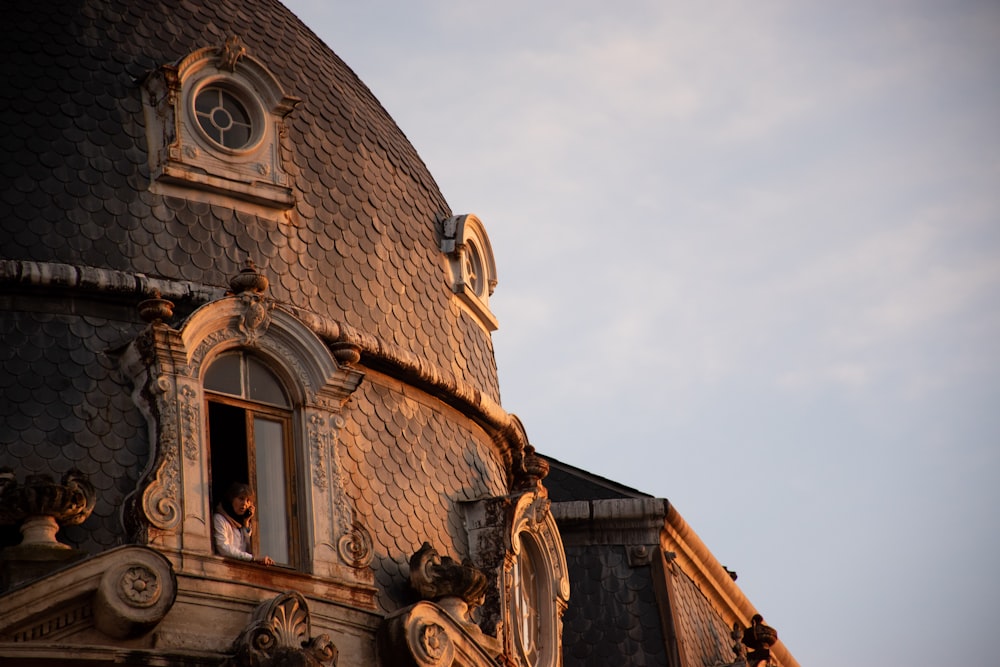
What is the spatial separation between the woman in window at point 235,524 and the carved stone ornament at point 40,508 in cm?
157

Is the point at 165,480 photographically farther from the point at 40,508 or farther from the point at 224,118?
the point at 224,118

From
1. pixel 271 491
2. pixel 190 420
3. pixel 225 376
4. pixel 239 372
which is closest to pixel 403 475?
pixel 271 491

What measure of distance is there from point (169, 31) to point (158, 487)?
6.13 meters

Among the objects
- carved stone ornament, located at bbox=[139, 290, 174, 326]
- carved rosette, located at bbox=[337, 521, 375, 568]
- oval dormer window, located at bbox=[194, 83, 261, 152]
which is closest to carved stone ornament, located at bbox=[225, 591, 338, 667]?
carved rosette, located at bbox=[337, 521, 375, 568]

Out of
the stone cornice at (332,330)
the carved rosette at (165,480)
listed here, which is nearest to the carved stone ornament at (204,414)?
the carved rosette at (165,480)

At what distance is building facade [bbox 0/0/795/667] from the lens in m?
18.8

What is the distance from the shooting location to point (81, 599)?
18016 millimetres

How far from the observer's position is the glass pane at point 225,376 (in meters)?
20.5

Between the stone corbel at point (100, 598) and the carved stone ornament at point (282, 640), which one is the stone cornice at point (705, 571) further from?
the stone corbel at point (100, 598)

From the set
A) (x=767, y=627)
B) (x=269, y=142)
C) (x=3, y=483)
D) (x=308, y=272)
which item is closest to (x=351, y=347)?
(x=308, y=272)

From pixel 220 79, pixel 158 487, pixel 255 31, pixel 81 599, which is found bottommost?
pixel 81 599

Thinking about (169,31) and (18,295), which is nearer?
(18,295)

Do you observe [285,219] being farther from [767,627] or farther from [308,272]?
[767,627]

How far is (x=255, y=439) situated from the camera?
20703 mm
